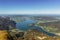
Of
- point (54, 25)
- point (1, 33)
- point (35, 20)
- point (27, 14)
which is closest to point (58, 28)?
point (54, 25)

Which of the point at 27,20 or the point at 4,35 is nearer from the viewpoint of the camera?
the point at 4,35

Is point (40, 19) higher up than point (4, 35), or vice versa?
point (4, 35)

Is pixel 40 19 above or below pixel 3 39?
below

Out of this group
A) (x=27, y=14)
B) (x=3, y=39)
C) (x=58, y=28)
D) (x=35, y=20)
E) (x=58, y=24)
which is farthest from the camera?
(x=27, y=14)

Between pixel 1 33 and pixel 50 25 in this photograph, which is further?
pixel 50 25

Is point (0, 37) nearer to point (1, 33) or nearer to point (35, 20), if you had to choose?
point (1, 33)

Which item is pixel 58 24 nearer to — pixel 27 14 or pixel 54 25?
pixel 54 25

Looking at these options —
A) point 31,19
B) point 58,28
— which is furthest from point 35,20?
point 58,28

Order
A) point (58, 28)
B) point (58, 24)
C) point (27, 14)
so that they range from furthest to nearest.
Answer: point (27, 14)
point (58, 24)
point (58, 28)

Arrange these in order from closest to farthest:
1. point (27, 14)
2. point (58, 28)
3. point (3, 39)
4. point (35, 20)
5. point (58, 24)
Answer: point (3, 39) → point (58, 28) → point (58, 24) → point (35, 20) → point (27, 14)
